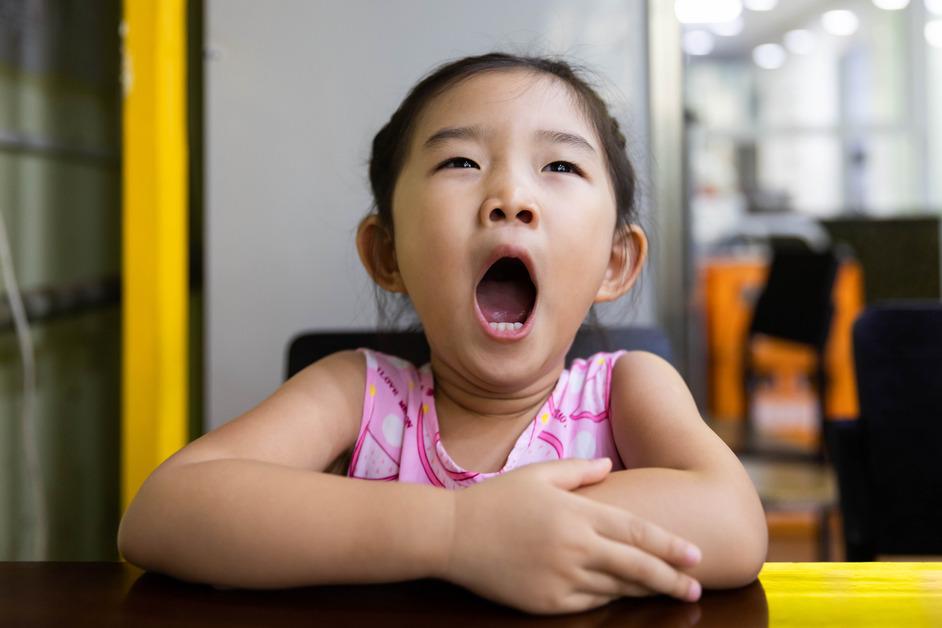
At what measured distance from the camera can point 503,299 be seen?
901 mm

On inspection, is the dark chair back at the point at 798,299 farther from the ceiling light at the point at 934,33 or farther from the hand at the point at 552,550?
the ceiling light at the point at 934,33

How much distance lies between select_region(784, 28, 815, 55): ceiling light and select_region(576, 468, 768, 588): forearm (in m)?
9.31

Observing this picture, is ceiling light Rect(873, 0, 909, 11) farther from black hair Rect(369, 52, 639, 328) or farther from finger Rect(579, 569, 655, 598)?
finger Rect(579, 569, 655, 598)

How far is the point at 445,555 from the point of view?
0.57 m

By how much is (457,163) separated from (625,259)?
0.82 feet

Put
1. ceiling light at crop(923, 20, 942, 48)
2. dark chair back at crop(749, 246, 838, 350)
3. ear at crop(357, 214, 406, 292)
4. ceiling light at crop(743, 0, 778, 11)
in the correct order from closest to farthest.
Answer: ear at crop(357, 214, 406, 292) → dark chair back at crop(749, 246, 838, 350) → ceiling light at crop(923, 20, 942, 48) → ceiling light at crop(743, 0, 778, 11)

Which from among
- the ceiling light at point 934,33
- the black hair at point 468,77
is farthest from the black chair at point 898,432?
the ceiling light at point 934,33

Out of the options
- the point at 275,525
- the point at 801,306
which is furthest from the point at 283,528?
the point at 801,306

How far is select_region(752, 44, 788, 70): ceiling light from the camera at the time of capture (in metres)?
9.42

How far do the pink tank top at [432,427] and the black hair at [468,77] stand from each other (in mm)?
153

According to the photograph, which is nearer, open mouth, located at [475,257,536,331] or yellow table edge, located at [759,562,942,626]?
yellow table edge, located at [759,562,942,626]

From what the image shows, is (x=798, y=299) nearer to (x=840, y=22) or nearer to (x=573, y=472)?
(x=573, y=472)

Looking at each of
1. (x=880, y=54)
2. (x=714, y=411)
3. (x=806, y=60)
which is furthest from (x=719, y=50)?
(x=714, y=411)

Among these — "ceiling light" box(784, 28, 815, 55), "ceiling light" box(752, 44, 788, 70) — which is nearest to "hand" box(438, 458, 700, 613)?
"ceiling light" box(784, 28, 815, 55)
